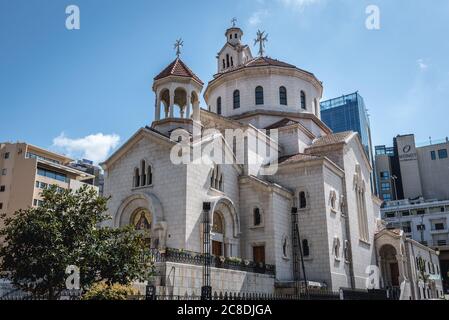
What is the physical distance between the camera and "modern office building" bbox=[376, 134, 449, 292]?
61688 millimetres

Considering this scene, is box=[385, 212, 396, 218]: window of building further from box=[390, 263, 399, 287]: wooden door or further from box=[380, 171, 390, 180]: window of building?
box=[390, 263, 399, 287]: wooden door

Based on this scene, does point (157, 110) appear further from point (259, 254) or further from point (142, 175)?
point (259, 254)

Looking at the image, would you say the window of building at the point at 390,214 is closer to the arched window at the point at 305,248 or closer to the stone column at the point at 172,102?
the arched window at the point at 305,248

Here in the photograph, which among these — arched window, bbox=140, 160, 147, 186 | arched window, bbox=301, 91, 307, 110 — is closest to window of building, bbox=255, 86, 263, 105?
arched window, bbox=301, 91, 307, 110

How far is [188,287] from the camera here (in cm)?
1717

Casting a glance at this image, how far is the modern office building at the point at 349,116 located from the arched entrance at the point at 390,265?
5465cm

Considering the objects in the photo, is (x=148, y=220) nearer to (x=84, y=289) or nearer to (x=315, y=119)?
(x=84, y=289)

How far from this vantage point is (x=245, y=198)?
2573 centimetres

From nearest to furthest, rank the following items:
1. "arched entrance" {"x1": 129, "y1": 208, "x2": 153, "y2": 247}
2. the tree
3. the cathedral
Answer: the tree
the cathedral
"arched entrance" {"x1": 129, "y1": 208, "x2": 153, "y2": 247}

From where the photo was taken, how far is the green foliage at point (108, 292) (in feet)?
41.8

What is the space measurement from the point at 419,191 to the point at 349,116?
23595mm

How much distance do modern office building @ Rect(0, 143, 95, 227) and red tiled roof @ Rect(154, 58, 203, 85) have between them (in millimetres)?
29595
